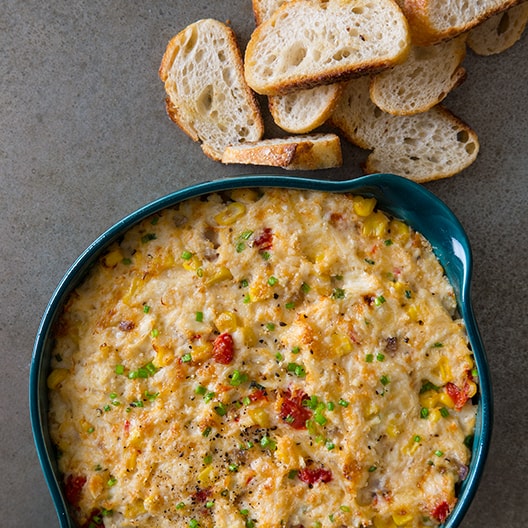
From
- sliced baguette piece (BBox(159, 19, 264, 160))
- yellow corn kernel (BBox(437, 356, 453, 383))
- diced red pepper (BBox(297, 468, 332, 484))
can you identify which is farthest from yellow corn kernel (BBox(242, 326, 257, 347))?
sliced baguette piece (BBox(159, 19, 264, 160))

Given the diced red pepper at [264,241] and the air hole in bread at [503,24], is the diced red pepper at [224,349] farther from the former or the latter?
the air hole in bread at [503,24]

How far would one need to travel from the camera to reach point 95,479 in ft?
10.2

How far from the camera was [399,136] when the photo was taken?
11.3 feet

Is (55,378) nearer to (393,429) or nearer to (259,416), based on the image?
(259,416)

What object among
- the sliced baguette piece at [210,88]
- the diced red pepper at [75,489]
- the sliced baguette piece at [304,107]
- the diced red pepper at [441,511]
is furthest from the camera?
the sliced baguette piece at [210,88]

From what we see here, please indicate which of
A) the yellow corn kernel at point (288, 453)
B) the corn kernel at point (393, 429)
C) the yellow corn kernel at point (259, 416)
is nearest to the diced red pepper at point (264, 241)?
the yellow corn kernel at point (259, 416)

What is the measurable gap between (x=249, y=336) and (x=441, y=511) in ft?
3.72

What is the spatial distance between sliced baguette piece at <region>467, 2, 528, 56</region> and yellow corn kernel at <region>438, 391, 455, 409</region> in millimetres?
1686

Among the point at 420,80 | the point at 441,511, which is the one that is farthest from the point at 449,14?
the point at 441,511

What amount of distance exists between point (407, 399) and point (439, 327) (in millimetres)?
346

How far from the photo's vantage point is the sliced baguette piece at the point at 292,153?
317 cm

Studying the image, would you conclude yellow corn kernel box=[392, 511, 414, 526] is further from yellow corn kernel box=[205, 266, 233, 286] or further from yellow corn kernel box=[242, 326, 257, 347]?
yellow corn kernel box=[205, 266, 233, 286]

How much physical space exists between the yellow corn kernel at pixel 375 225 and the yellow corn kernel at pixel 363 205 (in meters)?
0.04

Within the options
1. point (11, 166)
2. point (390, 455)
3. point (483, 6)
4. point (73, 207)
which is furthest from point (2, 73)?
point (390, 455)
